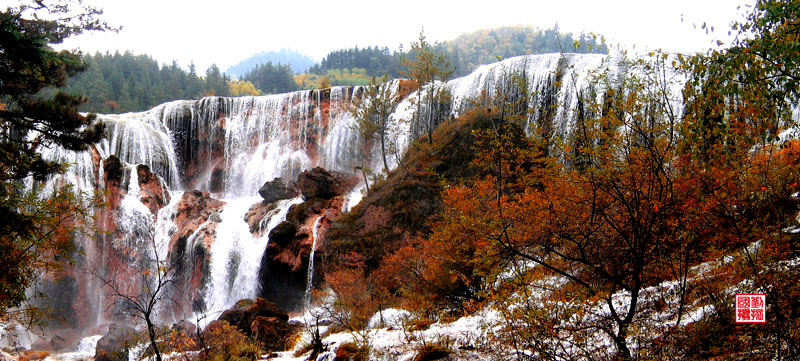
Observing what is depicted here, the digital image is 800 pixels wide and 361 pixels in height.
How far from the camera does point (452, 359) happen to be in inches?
277

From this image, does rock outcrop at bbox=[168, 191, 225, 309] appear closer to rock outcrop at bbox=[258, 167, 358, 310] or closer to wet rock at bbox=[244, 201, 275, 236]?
wet rock at bbox=[244, 201, 275, 236]

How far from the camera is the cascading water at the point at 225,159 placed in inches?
1038

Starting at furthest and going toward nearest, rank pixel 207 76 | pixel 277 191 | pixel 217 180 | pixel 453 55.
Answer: pixel 453 55
pixel 207 76
pixel 217 180
pixel 277 191

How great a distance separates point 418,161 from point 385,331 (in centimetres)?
1590

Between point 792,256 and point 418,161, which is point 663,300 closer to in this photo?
point 792,256

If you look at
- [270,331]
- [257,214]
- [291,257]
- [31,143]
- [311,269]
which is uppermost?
[31,143]

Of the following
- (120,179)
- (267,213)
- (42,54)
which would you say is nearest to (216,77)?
(120,179)

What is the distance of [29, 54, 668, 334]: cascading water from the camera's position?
26.4 m

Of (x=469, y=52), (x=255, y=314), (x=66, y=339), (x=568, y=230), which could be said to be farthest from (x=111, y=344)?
(x=469, y=52)

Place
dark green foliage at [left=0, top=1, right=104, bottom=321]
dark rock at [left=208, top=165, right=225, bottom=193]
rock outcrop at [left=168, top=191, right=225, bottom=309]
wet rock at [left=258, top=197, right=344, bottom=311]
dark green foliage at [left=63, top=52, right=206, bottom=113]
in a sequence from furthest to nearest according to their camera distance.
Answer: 1. dark green foliage at [left=63, top=52, right=206, bottom=113]
2. dark rock at [left=208, top=165, right=225, bottom=193]
3. rock outcrop at [left=168, top=191, right=225, bottom=309]
4. wet rock at [left=258, top=197, right=344, bottom=311]
5. dark green foliage at [left=0, top=1, right=104, bottom=321]

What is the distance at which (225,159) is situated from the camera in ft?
134

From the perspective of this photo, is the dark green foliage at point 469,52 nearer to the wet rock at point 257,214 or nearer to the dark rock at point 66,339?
the wet rock at point 257,214

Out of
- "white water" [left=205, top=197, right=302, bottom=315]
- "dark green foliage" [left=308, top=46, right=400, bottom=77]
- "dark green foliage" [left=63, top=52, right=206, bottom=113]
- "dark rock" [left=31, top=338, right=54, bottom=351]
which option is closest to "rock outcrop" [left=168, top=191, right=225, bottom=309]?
"white water" [left=205, top=197, right=302, bottom=315]

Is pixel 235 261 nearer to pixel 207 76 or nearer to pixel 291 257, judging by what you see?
pixel 291 257
